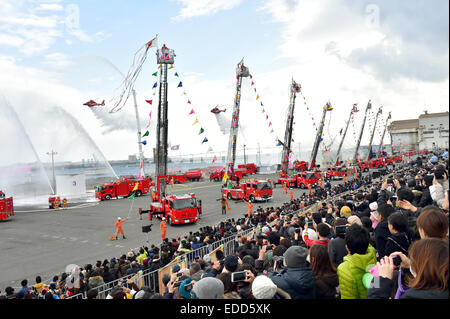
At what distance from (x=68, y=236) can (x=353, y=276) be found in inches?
775

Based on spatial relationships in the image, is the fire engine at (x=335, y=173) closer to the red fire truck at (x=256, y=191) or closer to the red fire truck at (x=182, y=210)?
the red fire truck at (x=256, y=191)

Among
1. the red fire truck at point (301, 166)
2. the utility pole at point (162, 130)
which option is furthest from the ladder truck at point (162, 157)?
the red fire truck at point (301, 166)

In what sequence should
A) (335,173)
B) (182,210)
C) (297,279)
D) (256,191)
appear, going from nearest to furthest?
(297,279) < (182,210) < (256,191) < (335,173)

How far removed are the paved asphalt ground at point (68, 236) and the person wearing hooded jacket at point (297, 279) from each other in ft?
38.7

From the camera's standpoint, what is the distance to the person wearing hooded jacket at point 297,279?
366cm

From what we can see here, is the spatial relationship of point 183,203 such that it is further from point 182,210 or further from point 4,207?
point 4,207

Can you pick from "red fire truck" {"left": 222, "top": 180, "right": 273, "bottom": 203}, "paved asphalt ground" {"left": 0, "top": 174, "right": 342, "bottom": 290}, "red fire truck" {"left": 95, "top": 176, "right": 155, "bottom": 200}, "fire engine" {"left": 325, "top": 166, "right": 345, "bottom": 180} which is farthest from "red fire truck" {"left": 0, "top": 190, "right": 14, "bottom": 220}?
"fire engine" {"left": 325, "top": 166, "right": 345, "bottom": 180}

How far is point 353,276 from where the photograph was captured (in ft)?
12.1

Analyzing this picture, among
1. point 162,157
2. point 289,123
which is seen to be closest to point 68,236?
point 162,157

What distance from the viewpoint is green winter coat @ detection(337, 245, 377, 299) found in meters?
3.70
